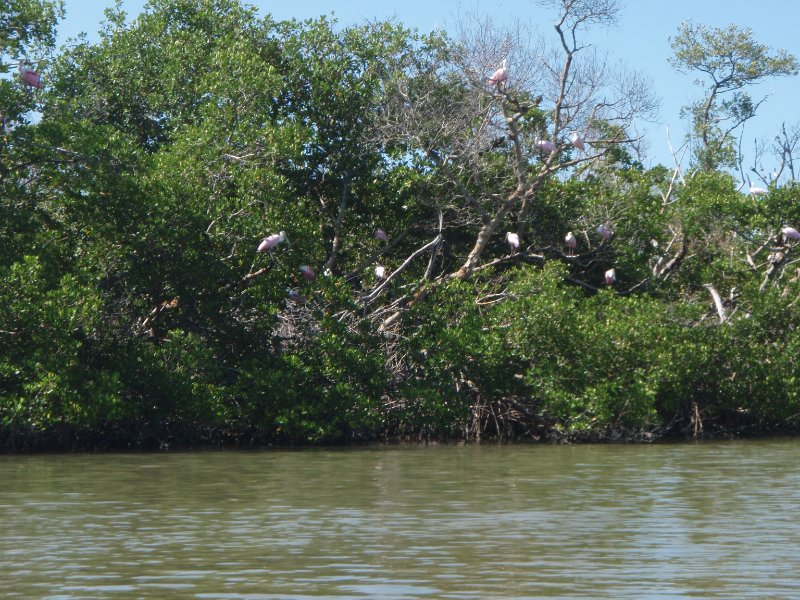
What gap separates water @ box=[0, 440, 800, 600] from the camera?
21.2ft

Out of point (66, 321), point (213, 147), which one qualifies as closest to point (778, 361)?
point (213, 147)

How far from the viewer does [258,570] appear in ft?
22.7

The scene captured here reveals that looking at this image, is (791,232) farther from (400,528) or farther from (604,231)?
(400,528)

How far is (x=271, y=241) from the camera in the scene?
53.5 feet

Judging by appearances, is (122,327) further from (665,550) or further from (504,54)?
(665,550)

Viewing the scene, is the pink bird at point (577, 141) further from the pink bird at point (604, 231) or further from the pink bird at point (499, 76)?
the pink bird at point (604, 231)

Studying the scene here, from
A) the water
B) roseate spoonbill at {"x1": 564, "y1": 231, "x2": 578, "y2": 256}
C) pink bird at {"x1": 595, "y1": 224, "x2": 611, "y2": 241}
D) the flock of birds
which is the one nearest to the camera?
the water

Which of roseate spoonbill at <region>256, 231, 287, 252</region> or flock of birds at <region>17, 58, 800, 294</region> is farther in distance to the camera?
roseate spoonbill at <region>256, 231, 287, 252</region>

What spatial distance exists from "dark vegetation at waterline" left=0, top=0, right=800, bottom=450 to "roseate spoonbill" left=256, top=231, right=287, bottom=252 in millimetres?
57

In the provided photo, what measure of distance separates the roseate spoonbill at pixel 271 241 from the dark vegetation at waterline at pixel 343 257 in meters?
0.06

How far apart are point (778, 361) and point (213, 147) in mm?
8416

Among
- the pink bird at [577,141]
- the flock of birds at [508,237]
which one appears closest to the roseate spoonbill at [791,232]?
the flock of birds at [508,237]

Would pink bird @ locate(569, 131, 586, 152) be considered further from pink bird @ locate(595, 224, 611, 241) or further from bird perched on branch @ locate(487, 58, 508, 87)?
pink bird @ locate(595, 224, 611, 241)

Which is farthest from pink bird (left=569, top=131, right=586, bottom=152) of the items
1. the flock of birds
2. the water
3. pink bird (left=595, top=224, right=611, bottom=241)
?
the water
